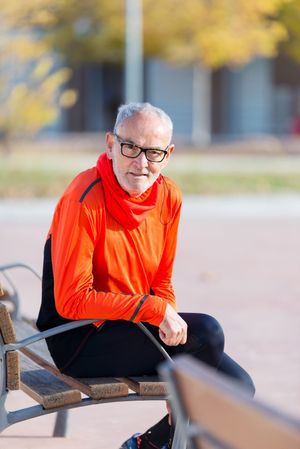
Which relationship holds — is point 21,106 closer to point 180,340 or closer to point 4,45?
point 4,45

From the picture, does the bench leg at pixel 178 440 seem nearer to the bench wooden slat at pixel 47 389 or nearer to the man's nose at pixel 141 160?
the bench wooden slat at pixel 47 389

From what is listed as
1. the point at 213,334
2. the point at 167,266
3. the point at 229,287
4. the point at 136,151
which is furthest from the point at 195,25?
the point at 213,334

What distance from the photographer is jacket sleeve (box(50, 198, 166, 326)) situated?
3.73m

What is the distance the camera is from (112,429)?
5012mm

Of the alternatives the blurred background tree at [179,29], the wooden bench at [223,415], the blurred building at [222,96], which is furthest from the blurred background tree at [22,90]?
the blurred building at [222,96]

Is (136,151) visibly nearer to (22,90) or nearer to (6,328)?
(6,328)

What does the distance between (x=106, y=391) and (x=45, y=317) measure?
408 mm

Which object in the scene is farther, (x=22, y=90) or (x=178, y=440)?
(x=22, y=90)

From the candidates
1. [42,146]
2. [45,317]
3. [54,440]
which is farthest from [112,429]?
[42,146]

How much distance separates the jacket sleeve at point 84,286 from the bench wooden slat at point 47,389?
27 centimetres

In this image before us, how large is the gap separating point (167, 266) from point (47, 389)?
677mm

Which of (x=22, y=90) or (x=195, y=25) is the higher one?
(x=195, y=25)

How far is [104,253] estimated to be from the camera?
3846mm

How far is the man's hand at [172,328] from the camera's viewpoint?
12.2 feet
